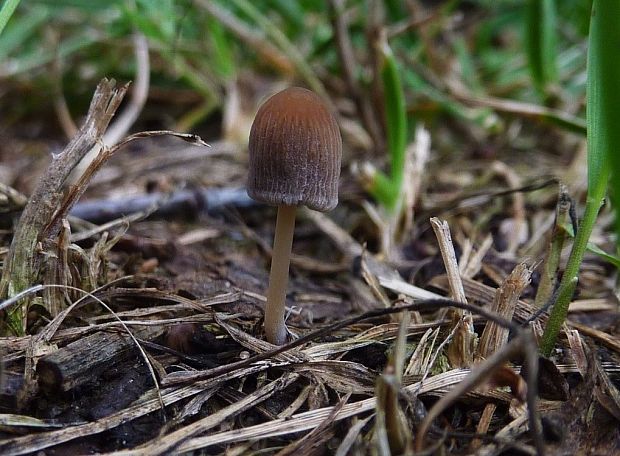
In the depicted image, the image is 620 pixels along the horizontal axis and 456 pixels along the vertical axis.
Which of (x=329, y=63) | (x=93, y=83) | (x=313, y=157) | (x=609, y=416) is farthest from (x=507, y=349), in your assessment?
(x=93, y=83)

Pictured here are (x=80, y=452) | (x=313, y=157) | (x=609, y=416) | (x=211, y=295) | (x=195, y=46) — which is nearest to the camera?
(x=80, y=452)

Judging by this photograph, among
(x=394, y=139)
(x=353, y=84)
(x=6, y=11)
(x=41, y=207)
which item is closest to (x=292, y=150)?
(x=41, y=207)

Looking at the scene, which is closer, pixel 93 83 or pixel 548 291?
pixel 548 291

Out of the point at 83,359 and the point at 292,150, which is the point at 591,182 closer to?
the point at 292,150

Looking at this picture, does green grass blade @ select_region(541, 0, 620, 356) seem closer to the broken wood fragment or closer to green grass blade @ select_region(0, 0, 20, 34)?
the broken wood fragment

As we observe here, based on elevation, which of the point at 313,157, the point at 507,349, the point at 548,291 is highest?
the point at 313,157

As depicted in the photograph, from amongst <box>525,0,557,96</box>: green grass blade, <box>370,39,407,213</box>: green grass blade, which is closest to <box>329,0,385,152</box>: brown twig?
<box>370,39,407,213</box>: green grass blade

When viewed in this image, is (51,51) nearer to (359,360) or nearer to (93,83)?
(93,83)

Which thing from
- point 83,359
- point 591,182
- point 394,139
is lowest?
point 83,359
